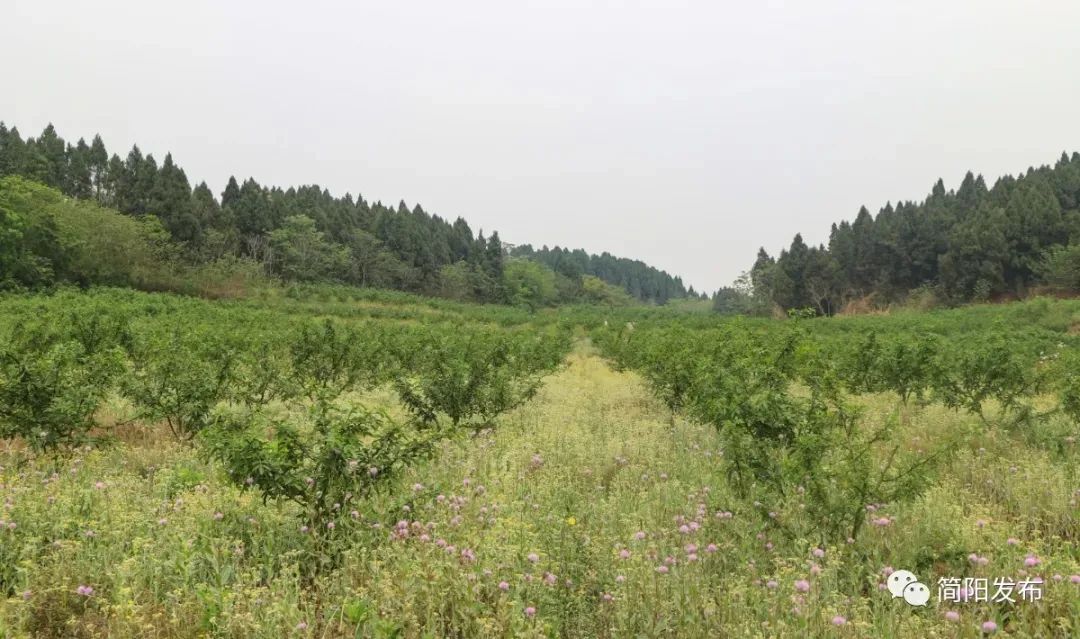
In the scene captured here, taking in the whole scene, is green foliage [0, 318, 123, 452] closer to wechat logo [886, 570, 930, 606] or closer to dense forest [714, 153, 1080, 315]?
wechat logo [886, 570, 930, 606]

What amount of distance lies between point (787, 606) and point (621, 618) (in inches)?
33.1

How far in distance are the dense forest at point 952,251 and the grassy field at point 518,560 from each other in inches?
1708

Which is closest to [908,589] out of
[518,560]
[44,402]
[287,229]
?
[518,560]

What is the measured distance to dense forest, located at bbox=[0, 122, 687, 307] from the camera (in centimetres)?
5434

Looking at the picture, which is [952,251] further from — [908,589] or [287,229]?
[287,229]

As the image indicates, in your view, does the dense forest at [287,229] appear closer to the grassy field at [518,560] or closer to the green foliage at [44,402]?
the green foliage at [44,402]

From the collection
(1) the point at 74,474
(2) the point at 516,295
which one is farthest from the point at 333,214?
(1) the point at 74,474

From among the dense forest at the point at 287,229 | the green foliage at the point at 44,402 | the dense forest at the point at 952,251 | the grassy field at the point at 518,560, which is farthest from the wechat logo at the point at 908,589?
the dense forest at the point at 287,229

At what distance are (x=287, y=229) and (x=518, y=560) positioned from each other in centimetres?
6657

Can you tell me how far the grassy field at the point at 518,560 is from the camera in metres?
2.64

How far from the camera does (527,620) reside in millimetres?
2643

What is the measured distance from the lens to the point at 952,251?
5634 centimetres

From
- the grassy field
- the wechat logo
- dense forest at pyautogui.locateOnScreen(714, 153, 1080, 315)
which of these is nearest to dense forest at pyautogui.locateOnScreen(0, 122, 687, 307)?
dense forest at pyautogui.locateOnScreen(714, 153, 1080, 315)

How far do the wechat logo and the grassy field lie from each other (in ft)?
0.20
